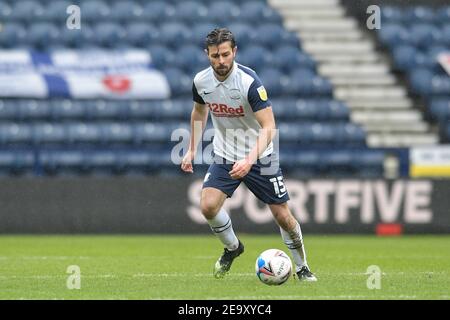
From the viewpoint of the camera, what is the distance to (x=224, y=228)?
9.61 meters

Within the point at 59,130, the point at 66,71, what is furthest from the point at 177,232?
the point at 66,71

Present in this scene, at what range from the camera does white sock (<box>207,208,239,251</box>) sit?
9.53m

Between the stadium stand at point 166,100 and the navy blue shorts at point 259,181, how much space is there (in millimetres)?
8409

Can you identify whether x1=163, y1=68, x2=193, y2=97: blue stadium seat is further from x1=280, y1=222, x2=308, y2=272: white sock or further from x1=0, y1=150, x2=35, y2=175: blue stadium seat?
x1=280, y1=222, x2=308, y2=272: white sock

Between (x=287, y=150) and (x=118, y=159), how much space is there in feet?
9.87

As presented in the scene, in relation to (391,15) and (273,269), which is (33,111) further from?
(273,269)

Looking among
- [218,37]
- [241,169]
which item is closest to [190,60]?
[218,37]

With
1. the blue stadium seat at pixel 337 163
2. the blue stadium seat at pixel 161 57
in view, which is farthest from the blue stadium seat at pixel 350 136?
the blue stadium seat at pixel 161 57

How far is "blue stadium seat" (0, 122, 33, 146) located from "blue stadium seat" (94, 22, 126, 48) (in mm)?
2767

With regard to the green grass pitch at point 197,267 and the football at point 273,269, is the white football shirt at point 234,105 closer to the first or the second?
the football at point 273,269

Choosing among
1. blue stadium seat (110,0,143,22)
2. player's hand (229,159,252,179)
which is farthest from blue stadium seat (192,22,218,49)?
player's hand (229,159,252,179)

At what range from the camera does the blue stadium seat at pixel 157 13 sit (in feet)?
69.5
